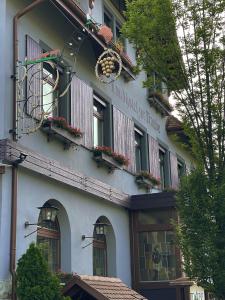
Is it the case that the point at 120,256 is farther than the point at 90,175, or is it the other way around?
the point at 120,256

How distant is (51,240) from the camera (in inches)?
475

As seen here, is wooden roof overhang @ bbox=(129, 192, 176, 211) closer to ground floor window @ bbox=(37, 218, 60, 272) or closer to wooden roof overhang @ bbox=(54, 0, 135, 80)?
ground floor window @ bbox=(37, 218, 60, 272)

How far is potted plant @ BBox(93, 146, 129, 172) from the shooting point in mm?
13734

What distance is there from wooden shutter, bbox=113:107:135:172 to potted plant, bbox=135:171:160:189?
33 centimetres

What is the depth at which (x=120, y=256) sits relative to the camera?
14812 mm

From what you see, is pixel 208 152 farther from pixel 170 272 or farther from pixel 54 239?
pixel 170 272

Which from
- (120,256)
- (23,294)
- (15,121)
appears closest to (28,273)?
(23,294)

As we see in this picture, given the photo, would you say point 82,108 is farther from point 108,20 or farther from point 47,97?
point 108,20

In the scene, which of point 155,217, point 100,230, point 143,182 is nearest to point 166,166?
point 143,182

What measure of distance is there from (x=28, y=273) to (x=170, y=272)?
20.3 ft

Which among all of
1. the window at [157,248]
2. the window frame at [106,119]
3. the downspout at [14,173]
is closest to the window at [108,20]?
the window frame at [106,119]

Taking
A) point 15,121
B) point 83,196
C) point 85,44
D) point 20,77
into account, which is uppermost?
point 85,44

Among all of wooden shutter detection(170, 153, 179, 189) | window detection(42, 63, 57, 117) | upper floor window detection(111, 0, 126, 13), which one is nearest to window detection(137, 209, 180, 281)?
window detection(42, 63, 57, 117)

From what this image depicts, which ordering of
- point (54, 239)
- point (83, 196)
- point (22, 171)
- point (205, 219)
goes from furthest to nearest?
point (83, 196), point (54, 239), point (22, 171), point (205, 219)
